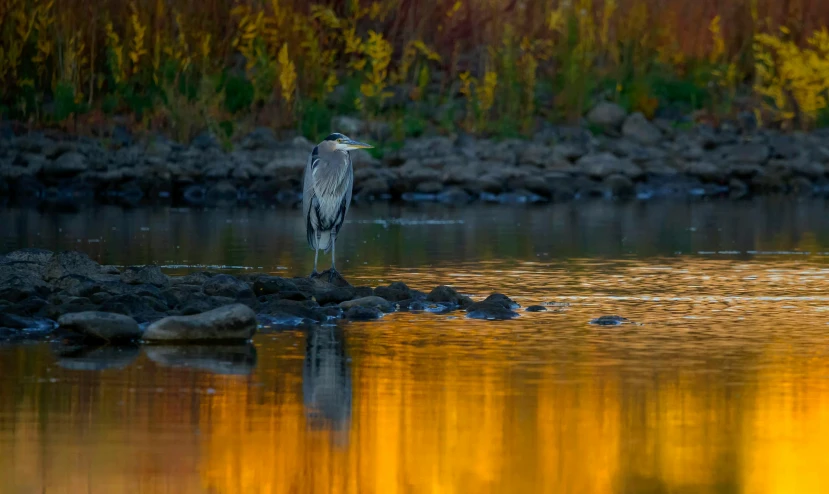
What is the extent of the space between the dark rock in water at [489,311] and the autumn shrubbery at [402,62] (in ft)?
57.2

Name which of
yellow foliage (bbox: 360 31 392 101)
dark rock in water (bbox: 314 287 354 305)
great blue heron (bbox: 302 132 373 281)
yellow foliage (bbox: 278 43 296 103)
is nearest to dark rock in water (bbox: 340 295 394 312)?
dark rock in water (bbox: 314 287 354 305)

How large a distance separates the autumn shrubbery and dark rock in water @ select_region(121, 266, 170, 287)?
16.3 m

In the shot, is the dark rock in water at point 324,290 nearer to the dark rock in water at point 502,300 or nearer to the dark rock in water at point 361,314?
the dark rock in water at point 361,314

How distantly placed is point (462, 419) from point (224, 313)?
3.22 metres

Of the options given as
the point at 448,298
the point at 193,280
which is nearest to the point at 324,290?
the point at 448,298

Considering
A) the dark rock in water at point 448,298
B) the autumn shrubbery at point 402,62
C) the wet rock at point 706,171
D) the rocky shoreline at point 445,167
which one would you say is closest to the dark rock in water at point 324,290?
the dark rock in water at point 448,298

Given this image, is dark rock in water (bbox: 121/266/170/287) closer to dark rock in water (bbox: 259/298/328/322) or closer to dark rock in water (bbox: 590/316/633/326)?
dark rock in water (bbox: 259/298/328/322)

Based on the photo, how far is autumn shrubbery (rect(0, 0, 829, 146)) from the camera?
98.1ft

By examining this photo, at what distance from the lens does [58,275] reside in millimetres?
13211

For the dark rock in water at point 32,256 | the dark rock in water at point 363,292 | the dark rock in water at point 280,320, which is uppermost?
the dark rock in water at point 32,256

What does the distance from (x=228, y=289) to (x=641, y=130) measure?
19.2m

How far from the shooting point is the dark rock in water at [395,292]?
13141mm

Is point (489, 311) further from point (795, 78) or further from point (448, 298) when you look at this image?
point (795, 78)

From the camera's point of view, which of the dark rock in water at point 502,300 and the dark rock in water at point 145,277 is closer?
the dark rock in water at point 502,300
